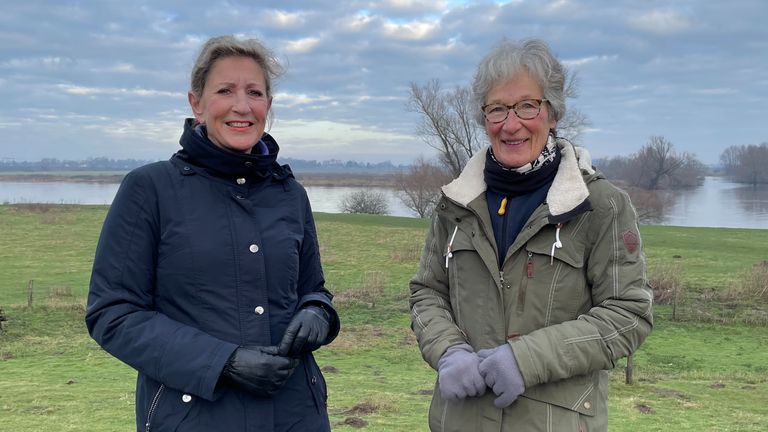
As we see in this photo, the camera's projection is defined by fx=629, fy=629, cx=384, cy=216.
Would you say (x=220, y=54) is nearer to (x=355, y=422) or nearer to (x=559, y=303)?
(x=559, y=303)

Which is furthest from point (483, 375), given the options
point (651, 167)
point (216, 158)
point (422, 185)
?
point (651, 167)

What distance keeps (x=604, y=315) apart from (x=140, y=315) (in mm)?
1555

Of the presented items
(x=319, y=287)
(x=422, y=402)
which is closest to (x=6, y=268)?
(x=422, y=402)

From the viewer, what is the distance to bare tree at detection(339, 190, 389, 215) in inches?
2179

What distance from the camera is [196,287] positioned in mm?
2162

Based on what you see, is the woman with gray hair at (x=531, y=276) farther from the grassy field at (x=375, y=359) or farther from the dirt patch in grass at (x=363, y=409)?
the dirt patch in grass at (x=363, y=409)

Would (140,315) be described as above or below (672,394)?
above

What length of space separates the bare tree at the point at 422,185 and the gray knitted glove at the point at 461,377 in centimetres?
4734

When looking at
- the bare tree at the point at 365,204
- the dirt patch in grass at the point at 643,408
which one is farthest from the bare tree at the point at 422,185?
the dirt patch in grass at the point at 643,408

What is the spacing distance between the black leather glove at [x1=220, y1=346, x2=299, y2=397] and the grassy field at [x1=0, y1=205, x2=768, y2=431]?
11.9ft

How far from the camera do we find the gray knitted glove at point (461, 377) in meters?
2.08

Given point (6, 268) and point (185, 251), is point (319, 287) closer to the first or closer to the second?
point (185, 251)

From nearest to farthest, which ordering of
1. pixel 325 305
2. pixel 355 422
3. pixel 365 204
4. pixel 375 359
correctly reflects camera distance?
pixel 325 305, pixel 355 422, pixel 375 359, pixel 365 204

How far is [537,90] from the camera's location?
2.26 meters
